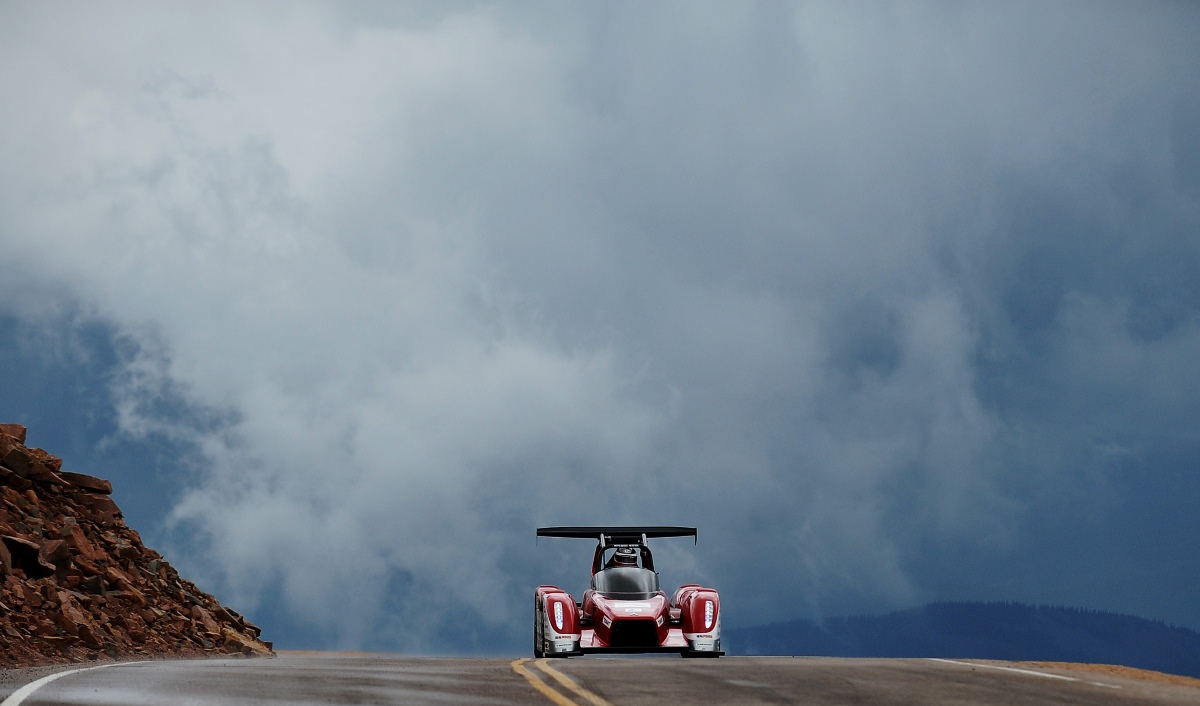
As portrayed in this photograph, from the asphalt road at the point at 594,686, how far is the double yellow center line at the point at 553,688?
0.01 metres

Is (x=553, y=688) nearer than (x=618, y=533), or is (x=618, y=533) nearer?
(x=553, y=688)

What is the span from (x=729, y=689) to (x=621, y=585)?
436 inches

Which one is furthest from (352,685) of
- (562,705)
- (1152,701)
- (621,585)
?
(621,585)

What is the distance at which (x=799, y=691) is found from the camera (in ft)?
43.1

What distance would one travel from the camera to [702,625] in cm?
2398

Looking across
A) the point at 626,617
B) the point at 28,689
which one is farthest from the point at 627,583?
the point at 28,689

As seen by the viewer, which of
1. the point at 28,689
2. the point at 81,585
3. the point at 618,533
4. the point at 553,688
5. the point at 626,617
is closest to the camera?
the point at 553,688

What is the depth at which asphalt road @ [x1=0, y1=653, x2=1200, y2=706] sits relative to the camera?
12.3 meters

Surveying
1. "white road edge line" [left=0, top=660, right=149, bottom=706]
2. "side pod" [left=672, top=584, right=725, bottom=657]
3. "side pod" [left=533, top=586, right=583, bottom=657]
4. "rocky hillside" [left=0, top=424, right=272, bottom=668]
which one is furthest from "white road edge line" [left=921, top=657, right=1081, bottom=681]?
"rocky hillside" [left=0, top=424, right=272, bottom=668]

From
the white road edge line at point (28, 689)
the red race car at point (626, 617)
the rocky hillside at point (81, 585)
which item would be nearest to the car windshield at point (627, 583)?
the red race car at point (626, 617)

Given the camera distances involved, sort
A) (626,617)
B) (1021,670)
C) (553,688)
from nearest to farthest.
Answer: (553,688), (1021,670), (626,617)

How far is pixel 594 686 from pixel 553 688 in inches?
20.4

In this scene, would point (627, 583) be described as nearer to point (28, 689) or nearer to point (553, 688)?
point (553, 688)

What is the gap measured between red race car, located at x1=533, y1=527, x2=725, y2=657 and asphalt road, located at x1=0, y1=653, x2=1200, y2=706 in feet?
19.4
